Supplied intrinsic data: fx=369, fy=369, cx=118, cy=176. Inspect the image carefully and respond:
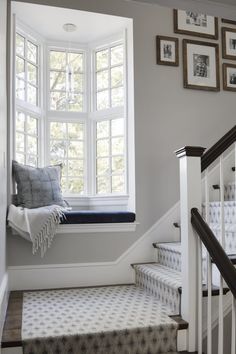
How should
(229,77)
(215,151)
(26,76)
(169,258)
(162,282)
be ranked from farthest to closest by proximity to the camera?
(229,77)
(26,76)
(169,258)
(162,282)
(215,151)

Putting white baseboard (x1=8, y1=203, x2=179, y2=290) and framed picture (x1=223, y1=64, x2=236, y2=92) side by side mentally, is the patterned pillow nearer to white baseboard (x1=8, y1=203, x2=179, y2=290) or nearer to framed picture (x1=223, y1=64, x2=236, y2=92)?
white baseboard (x1=8, y1=203, x2=179, y2=290)

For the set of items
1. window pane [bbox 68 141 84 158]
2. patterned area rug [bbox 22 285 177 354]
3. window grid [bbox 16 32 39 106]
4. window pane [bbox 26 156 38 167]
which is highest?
window grid [bbox 16 32 39 106]

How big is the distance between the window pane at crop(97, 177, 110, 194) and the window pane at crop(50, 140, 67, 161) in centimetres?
45

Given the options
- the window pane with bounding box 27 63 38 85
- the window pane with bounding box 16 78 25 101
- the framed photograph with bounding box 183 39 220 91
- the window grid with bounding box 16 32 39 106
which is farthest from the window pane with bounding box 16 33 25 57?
the framed photograph with bounding box 183 39 220 91

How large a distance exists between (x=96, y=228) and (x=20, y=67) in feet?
5.57

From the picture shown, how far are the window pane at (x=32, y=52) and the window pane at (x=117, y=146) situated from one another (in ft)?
3.73

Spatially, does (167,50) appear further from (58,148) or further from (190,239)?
(190,239)

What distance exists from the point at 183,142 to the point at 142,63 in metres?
0.84

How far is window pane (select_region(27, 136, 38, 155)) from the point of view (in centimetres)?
360

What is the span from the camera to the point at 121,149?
369 centimetres

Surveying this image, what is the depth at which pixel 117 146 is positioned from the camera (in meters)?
3.72

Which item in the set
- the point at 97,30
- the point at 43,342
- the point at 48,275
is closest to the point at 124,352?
the point at 43,342

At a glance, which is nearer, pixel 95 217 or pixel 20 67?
pixel 95 217

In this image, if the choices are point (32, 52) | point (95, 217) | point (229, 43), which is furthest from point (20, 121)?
point (229, 43)
